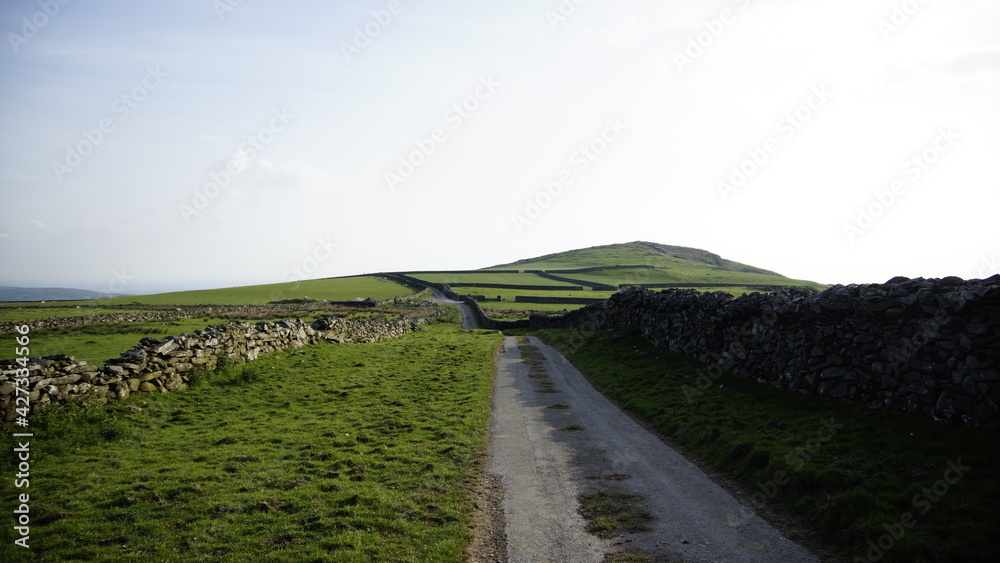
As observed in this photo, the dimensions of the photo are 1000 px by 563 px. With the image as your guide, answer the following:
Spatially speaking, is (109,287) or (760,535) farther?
(109,287)

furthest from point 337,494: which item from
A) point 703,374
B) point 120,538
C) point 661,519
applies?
point 703,374

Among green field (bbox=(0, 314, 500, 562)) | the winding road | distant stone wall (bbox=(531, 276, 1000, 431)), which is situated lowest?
the winding road

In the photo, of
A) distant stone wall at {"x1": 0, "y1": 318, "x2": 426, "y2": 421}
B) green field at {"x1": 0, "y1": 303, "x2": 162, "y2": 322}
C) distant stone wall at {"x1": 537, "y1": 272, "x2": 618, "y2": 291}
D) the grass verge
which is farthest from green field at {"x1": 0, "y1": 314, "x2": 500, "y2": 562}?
distant stone wall at {"x1": 537, "y1": 272, "x2": 618, "y2": 291}

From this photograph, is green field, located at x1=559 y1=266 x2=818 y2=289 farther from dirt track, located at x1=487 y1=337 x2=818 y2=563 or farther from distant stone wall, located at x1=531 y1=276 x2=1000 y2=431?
dirt track, located at x1=487 y1=337 x2=818 y2=563

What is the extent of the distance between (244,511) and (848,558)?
32.0ft

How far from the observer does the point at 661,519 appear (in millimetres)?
8844

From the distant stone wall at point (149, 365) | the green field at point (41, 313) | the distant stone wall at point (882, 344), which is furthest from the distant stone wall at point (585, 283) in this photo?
the distant stone wall at point (882, 344)

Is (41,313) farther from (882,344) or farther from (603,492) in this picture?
(882,344)

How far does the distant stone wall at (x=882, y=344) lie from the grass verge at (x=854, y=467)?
512 millimetres

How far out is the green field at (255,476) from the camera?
7703 mm

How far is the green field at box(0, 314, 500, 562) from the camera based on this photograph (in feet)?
25.3

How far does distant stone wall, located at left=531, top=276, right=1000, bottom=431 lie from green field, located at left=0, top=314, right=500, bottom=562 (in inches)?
378

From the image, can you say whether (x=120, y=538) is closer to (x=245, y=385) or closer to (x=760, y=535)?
(x=760, y=535)

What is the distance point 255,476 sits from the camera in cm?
1039
